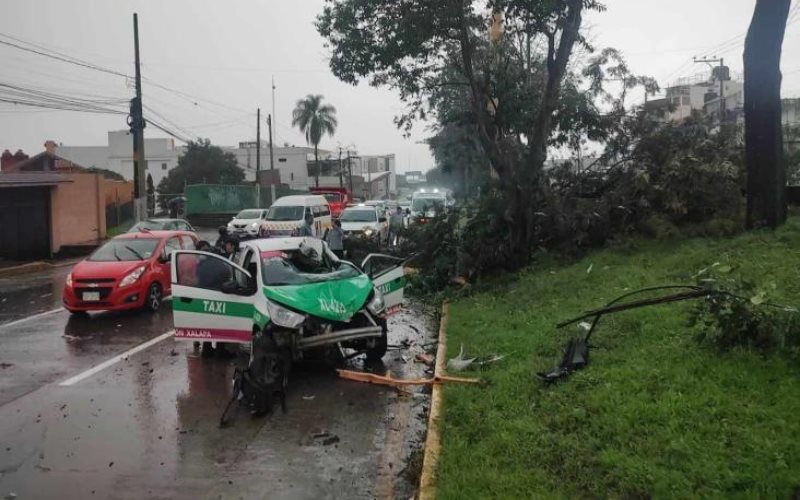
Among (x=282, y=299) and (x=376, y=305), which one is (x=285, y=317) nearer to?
(x=282, y=299)

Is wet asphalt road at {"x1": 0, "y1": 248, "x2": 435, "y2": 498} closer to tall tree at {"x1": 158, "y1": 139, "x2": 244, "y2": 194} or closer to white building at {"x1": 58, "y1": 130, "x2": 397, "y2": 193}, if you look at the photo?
tall tree at {"x1": 158, "y1": 139, "x2": 244, "y2": 194}

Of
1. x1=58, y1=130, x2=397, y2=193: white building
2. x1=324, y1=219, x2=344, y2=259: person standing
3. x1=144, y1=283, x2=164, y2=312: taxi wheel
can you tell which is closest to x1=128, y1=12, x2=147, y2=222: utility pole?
x1=324, y1=219, x2=344, y2=259: person standing

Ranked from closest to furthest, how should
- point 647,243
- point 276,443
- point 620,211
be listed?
point 276,443
point 647,243
point 620,211

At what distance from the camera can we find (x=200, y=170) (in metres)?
57.2

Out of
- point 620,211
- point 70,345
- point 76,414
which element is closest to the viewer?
point 76,414

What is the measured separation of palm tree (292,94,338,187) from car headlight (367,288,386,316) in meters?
60.8

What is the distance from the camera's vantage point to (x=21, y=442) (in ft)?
20.1

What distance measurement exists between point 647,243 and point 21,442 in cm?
1077

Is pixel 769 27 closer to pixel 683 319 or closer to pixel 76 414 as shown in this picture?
pixel 683 319

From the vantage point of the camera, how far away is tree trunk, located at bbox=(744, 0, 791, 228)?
35.4 feet

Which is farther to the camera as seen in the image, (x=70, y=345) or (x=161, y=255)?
(x=161, y=255)

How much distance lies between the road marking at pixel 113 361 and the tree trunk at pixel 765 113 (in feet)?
33.5

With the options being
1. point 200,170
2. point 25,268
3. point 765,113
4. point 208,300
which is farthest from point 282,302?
point 200,170

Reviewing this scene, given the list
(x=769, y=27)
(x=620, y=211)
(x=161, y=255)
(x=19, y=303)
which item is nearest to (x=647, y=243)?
(x=620, y=211)
